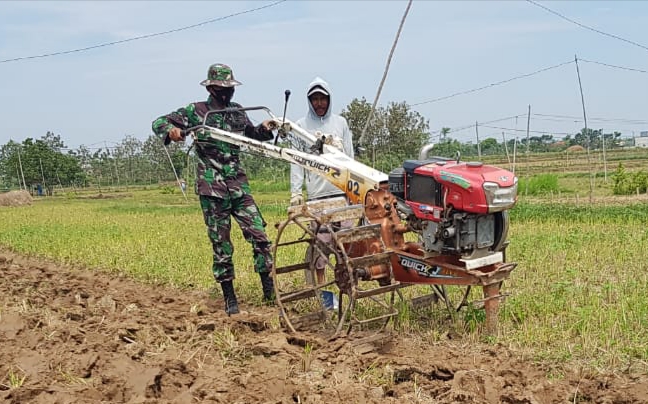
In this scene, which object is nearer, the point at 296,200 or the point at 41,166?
the point at 296,200

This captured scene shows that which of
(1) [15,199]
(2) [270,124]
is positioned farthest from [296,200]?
(1) [15,199]

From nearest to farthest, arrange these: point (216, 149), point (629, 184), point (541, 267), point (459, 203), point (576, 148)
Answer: point (459, 203) → point (216, 149) → point (541, 267) → point (629, 184) → point (576, 148)

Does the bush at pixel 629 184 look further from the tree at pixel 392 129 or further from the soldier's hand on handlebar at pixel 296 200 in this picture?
the soldier's hand on handlebar at pixel 296 200

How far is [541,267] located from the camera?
685cm

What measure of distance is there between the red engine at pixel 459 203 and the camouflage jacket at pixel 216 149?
167 centimetres

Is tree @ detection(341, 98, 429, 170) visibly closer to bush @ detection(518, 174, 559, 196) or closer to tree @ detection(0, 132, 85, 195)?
bush @ detection(518, 174, 559, 196)

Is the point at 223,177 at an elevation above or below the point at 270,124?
below

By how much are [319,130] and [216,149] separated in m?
0.89

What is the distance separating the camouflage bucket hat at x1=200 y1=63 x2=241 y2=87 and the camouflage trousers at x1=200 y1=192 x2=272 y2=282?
0.93m

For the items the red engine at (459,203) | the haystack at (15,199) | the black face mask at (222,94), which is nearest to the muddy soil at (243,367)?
the red engine at (459,203)

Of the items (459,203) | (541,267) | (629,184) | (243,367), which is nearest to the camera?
(243,367)

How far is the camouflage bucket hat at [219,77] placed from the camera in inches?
225

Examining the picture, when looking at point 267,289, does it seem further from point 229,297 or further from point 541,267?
point 541,267

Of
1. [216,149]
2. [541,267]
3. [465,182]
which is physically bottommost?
[541,267]
